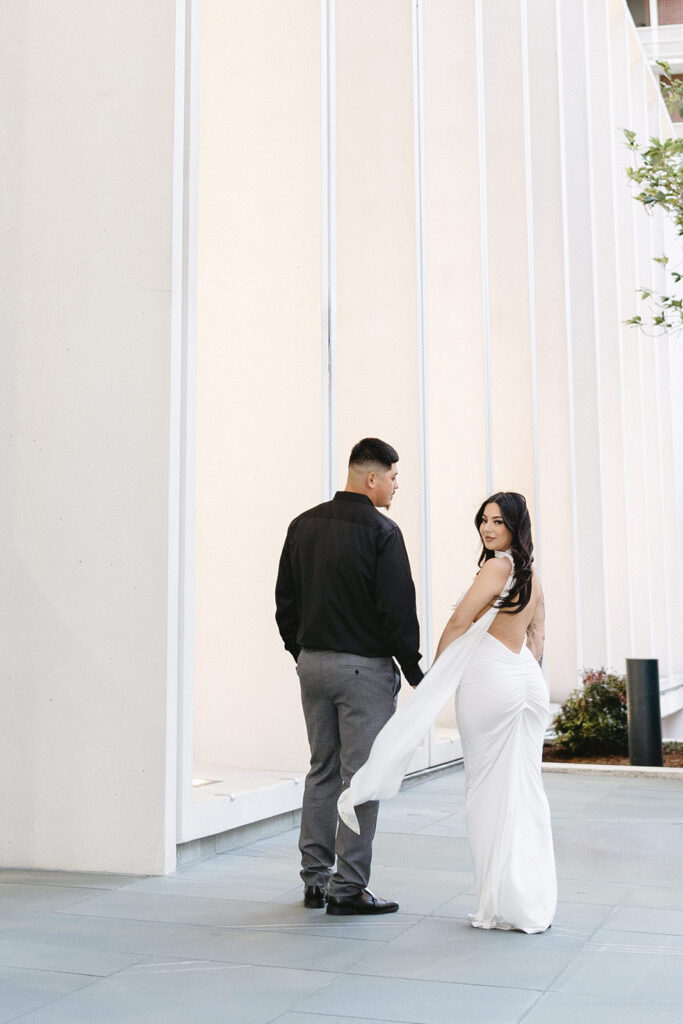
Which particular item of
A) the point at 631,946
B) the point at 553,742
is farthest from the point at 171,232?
the point at 553,742

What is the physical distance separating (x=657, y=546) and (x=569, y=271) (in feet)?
27.6

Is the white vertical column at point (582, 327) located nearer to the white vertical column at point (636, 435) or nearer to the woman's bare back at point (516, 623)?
the white vertical column at point (636, 435)

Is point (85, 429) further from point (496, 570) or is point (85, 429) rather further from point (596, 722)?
point (596, 722)

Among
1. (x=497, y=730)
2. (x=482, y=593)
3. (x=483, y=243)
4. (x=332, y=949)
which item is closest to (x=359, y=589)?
(x=482, y=593)

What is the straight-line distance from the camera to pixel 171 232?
636cm

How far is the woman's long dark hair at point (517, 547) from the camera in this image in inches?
201

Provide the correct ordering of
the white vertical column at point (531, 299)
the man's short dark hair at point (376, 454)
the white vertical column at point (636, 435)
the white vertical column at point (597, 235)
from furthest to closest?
the white vertical column at point (636, 435)
the white vertical column at point (597, 235)
the white vertical column at point (531, 299)
the man's short dark hair at point (376, 454)

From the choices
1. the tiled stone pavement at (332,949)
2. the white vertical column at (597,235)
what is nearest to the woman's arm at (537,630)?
the tiled stone pavement at (332,949)

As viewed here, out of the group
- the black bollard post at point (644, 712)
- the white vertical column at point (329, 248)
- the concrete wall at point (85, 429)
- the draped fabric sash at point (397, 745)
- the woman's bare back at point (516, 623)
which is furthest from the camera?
the black bollard post at point (644, 712)

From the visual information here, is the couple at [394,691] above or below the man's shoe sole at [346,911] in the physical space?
above

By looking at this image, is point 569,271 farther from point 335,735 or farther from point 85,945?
point 85,945

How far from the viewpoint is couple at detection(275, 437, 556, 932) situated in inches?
195

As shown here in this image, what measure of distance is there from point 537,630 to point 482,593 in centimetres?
52

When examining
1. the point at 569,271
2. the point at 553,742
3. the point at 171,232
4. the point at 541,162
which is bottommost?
the point at 553,742
